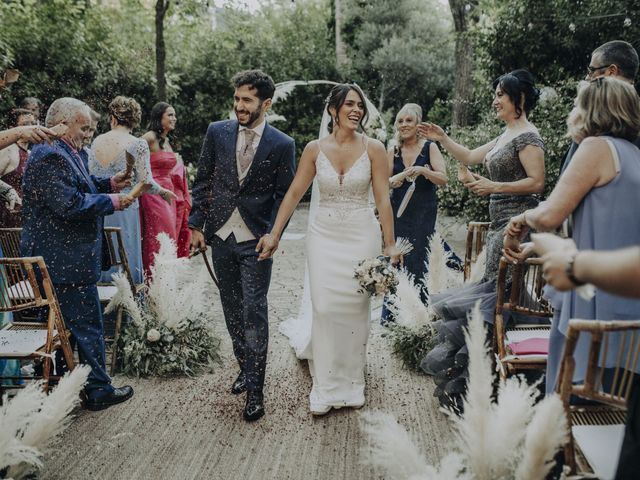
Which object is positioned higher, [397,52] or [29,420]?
[397,52]

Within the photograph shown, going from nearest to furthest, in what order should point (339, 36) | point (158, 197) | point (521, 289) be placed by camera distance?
point (521, 289)
point (158, 197)
point (339, 36)

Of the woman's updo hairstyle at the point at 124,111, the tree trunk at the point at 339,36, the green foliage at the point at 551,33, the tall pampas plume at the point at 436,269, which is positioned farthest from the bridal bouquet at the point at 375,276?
the tree trunk at the point at 339,36

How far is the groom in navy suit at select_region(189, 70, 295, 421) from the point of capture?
375 cm

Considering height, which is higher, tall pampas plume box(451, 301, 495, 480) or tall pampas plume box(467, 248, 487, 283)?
tall pampas plume box(451, 301, 495, 480)

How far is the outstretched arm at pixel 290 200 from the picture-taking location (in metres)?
3.70

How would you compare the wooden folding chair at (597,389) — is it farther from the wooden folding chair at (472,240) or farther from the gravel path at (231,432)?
the wooden folding chair at (472,240)

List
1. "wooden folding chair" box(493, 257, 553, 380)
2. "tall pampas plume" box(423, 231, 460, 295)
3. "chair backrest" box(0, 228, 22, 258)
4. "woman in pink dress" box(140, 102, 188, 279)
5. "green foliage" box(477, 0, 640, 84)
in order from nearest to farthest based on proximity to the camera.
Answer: "wooden folding chair" box(493, 257, 553, 380) < "chair backrest" box(0, 228, 22, 258) < "tall pampas plume" box(423, 231, 460, 295) < "woman in pink dress" box(140, 102, 188, 279) < "green foliage" box(477, 0, 640, 84)

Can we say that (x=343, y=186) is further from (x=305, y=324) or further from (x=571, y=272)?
(x=571, y=272)

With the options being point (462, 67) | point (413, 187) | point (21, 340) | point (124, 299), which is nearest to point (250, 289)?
point (124, 299)

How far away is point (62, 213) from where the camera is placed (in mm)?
3389

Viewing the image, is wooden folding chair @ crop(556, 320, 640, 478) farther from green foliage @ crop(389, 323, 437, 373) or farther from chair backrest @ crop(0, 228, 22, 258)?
chair backrest @ crop(0, 228, 22, 258)

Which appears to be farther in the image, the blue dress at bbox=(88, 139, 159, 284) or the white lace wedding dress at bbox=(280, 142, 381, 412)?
the blue dress at bbox=(88, 139, 159, 284)

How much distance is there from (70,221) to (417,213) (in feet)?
10.0

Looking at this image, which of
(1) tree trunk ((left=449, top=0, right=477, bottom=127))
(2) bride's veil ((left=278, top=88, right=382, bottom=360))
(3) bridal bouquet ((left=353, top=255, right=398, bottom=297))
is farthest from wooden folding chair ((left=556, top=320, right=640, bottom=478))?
(1) tree trunk ((left=449, top=0, right=477, bottom=127))
